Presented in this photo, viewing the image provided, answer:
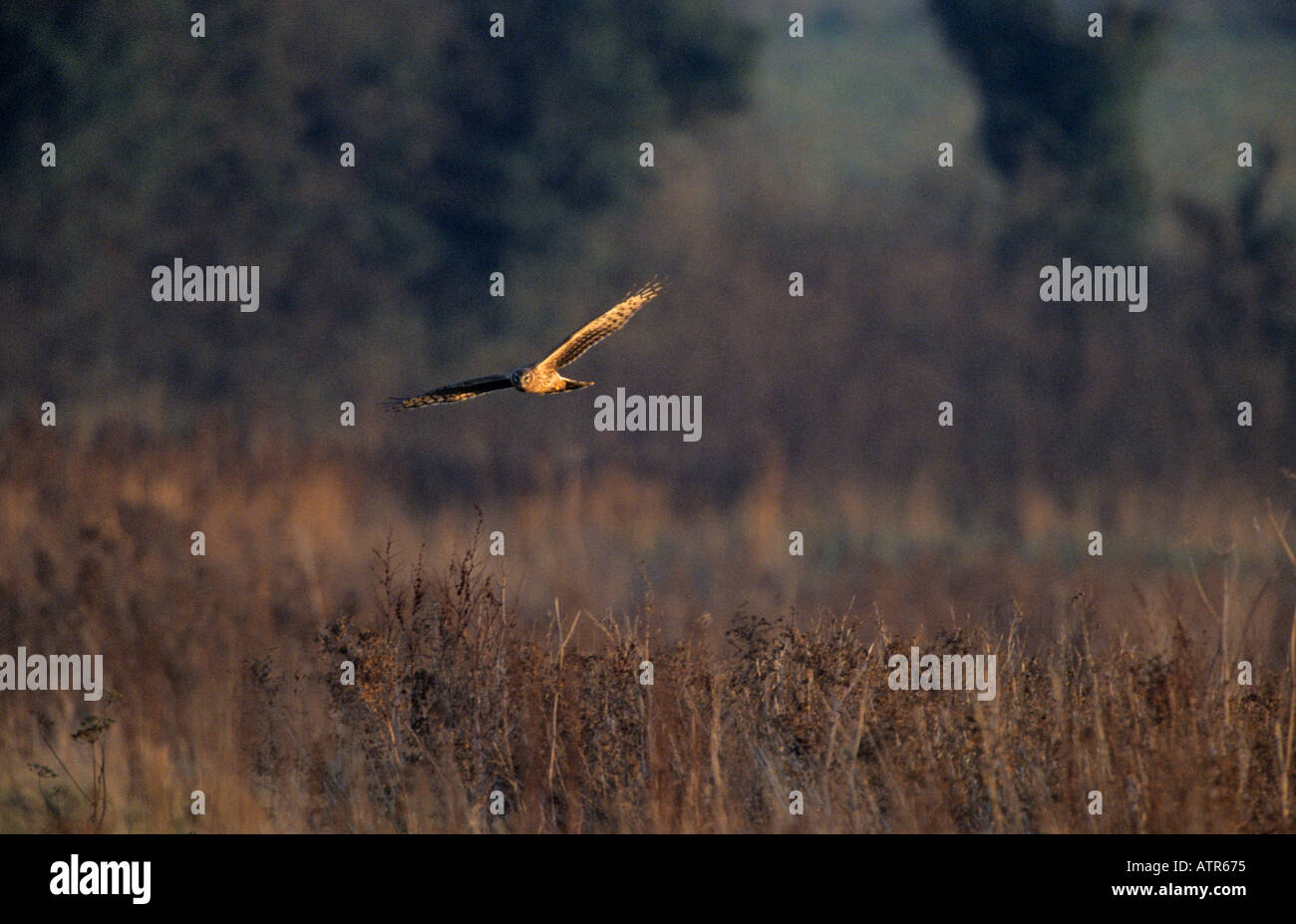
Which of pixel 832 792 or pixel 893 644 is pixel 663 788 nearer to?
pixel 832 792

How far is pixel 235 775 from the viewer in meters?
8.36

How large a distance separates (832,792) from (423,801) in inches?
105

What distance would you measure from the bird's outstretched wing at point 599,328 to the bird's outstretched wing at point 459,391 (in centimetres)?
43

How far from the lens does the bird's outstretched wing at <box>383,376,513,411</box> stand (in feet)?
33.0

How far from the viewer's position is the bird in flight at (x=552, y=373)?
387 inches

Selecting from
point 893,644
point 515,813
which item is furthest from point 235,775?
point 893,644

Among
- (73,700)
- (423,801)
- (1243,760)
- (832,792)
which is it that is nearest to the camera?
(1243,760)

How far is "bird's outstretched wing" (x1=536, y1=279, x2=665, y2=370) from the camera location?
32.3 feet

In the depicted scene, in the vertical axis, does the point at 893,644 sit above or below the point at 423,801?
above

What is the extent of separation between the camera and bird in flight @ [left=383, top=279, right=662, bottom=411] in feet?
32.3

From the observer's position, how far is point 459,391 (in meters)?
10.3

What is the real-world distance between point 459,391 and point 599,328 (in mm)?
1340

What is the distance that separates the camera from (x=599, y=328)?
10203 mm

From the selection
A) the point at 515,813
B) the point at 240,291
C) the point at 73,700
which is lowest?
the point at 515,813
